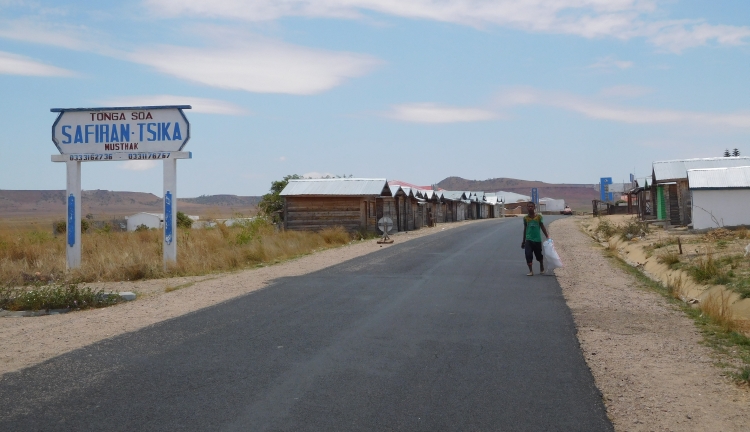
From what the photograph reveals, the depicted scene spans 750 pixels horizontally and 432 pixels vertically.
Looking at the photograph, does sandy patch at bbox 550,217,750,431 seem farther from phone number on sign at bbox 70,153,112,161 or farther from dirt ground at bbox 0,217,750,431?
phone number on sign at bbox 70,153,112,161

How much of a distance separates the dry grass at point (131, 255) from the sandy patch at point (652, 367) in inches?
398

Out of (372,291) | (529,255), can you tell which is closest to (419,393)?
(372,291)

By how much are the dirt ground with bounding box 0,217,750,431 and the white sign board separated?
386 cm

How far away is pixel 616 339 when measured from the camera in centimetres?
888

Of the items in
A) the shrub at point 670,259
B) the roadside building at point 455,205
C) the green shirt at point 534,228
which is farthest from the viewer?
the roadside building at point 455,205

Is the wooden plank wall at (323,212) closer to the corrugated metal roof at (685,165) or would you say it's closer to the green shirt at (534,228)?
the corrugated metal roof at (685,165)

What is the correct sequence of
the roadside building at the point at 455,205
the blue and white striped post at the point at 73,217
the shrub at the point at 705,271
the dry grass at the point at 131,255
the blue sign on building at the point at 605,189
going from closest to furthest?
the shrub at the point at 705,271 → the dry grass at the point at 131,255 → the blue and white striped post at the point at 73,217 → the roadside building at the point at 455,205 → the blue sign on building at the point at 605,189

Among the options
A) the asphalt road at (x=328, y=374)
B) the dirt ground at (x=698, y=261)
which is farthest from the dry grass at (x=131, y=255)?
the dirt ground at (x=698, y=261)

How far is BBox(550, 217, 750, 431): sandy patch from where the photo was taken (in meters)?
5.73

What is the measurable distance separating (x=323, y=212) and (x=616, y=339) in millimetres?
28919

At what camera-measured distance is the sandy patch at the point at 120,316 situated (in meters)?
8.50

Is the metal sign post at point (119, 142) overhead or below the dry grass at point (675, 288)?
overhead

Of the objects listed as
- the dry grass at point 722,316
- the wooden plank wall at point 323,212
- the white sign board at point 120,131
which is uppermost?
the white sign board at point 120,131

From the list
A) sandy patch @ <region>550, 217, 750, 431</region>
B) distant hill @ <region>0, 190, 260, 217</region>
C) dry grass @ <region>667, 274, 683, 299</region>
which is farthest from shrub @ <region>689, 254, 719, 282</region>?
distant hill @ <region>0, 190, 260, 217</region>
